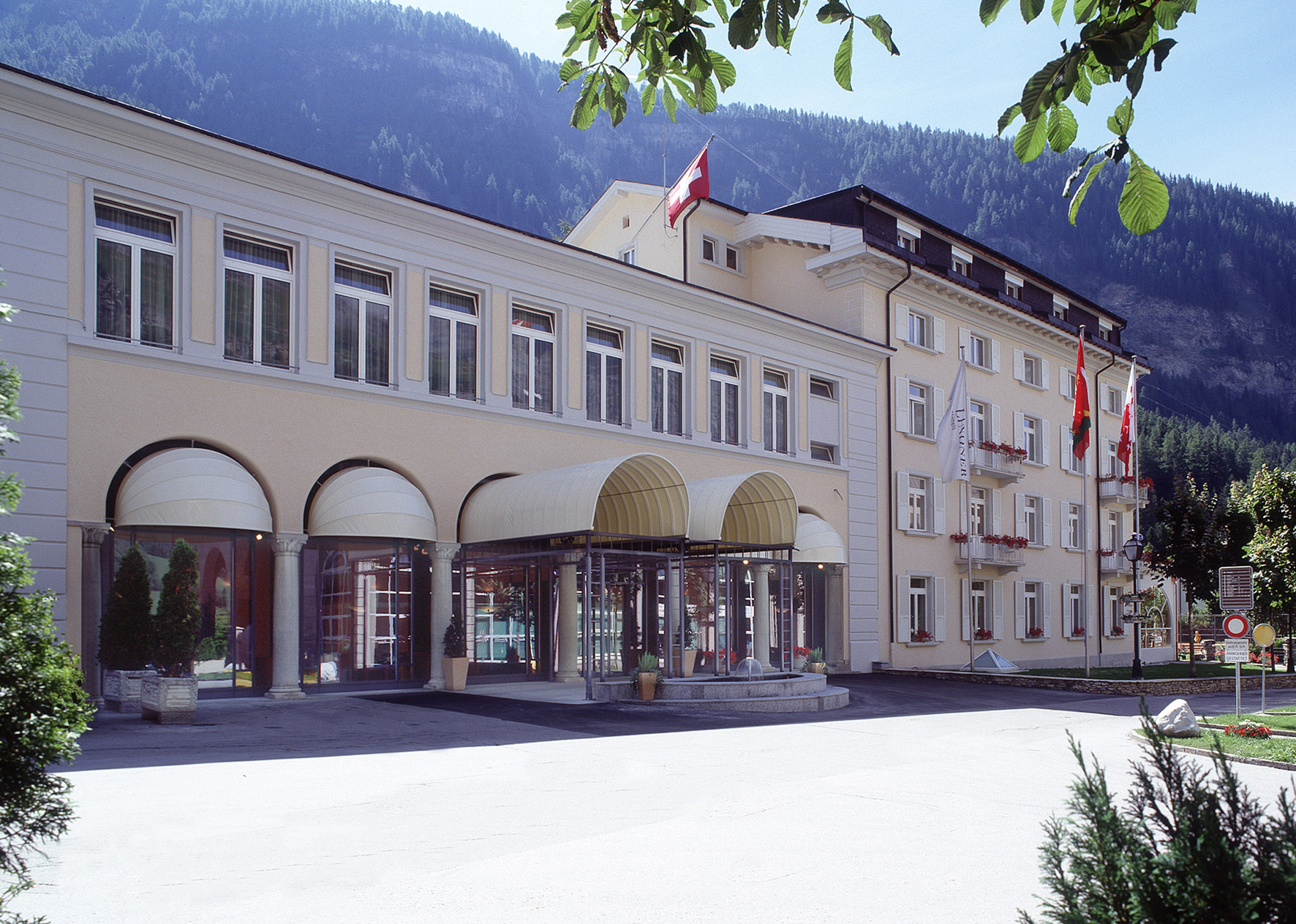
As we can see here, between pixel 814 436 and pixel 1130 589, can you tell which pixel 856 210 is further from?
pixel 1130 589

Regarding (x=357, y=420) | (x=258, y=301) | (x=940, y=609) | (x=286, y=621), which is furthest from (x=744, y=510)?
(x=940, y=609)

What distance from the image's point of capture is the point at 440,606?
21.4 meters

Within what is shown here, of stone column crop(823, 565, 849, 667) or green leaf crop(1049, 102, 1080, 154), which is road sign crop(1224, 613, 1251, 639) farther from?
green leaf crop(1049, 102, 1080, 154)

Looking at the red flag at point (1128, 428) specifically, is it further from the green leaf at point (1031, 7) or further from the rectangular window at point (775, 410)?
the green leaf at point (1031, 7)

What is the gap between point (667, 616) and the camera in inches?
868

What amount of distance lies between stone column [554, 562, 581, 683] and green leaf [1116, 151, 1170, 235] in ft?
68.7

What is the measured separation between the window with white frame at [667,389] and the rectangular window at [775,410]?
2.86 meters

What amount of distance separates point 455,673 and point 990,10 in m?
18.9

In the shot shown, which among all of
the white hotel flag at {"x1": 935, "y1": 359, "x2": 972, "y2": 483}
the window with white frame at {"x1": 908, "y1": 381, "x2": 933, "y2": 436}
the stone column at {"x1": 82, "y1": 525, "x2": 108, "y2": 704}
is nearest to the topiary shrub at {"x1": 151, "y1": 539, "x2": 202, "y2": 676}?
the stone column at {"x1": 82, "y1": 525, "x2": 108, "y2": 704}

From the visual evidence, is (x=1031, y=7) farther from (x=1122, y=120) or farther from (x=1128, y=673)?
(x=1128, y=673)

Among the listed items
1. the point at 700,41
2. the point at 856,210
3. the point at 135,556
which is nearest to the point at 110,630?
the point at 135,556

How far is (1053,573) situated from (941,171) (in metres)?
163

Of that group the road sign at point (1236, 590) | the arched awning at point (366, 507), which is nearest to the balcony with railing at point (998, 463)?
the road sign at point (1236, 590)

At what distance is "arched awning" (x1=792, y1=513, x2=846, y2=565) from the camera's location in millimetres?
28344
